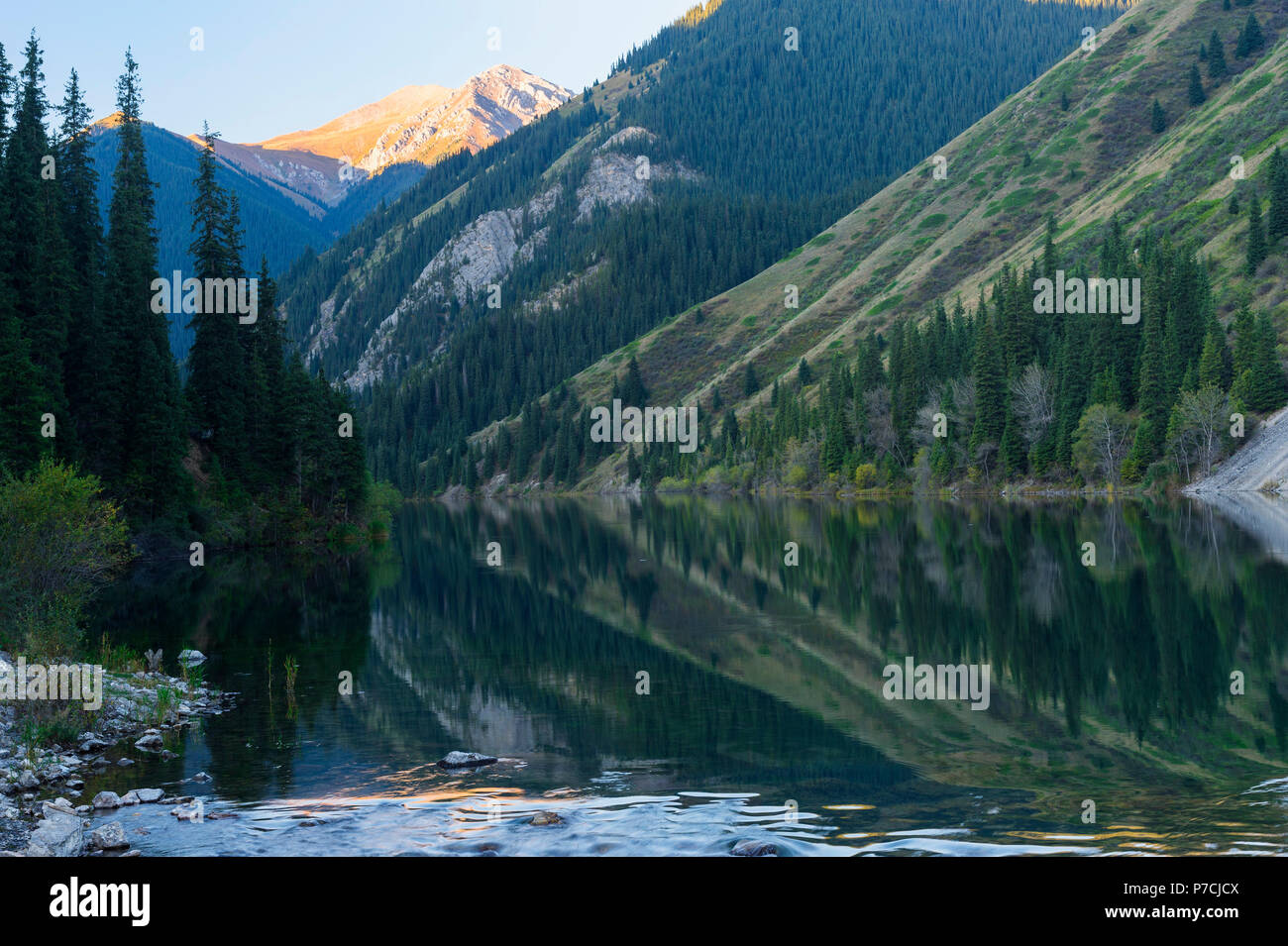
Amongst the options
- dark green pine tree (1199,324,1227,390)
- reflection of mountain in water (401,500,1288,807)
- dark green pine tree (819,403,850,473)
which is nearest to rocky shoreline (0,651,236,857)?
reflection of mountain in water (401,500,1288,807)

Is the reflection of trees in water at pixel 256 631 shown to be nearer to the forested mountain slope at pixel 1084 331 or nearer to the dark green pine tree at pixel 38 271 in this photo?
the dark green pine tree at pixel 38 271

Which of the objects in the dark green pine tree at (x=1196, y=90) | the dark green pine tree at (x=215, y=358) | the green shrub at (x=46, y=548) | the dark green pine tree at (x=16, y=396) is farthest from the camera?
the dark green pine tree at (x=1196, y=90)

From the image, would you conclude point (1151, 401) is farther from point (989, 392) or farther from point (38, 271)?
point (38, 271)

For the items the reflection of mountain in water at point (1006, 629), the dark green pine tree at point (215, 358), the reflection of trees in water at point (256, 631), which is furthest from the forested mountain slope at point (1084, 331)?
the dark green pine tree at point (215, 358)

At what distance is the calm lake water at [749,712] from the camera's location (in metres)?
15.1

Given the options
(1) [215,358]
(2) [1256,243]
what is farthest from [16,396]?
(2) [1256,243]

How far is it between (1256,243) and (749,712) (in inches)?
4371

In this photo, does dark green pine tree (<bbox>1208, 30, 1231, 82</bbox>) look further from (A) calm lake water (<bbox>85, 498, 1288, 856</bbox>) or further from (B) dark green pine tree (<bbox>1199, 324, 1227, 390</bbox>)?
(A) calm lake water (<bbox>85, 498, 1288, 856</bbox>)

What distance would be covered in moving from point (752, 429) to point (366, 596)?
440ft

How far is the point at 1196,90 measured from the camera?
7515 inches

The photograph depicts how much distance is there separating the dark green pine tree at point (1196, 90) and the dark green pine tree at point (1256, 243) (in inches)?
3796
